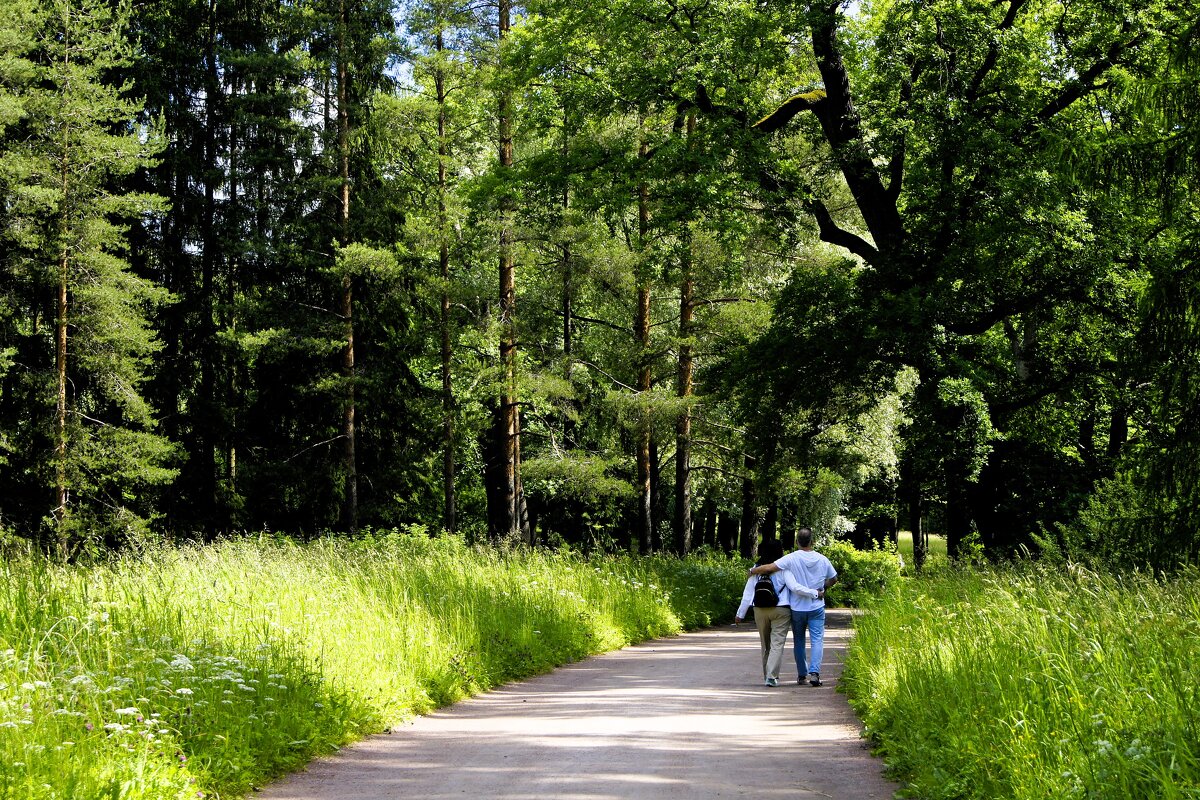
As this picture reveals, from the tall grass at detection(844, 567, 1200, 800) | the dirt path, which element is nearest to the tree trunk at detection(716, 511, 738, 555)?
the dirt path

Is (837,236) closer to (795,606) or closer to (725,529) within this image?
(795,606)

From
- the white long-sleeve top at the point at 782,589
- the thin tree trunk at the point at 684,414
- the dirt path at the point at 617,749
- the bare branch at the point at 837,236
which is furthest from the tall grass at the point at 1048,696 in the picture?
the thin tree trunk at the point at 684,414

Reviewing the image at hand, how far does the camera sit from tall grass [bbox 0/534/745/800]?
5805 millimetres

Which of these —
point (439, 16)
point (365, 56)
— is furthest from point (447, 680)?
point (365, 56)

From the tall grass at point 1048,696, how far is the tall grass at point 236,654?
403cm

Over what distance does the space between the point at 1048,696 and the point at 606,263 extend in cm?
2295

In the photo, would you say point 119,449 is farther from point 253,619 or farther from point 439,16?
point 253,619

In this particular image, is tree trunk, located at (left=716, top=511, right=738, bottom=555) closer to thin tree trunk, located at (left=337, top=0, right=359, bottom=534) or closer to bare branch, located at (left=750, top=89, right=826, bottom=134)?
thin tree trunk, located at (left=337, top=0, right=359, bottom=534)

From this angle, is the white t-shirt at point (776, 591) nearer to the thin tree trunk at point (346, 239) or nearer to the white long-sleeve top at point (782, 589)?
the white long-sleeve top at point (782, 589)

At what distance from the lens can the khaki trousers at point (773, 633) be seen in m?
12.6

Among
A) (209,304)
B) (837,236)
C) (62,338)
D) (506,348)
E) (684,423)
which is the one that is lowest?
(684,423)

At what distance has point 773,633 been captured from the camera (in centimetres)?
1276

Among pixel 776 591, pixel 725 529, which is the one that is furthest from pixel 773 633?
pixel 725 529

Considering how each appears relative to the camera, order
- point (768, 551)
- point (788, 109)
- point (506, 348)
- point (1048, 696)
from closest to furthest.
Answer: point (1048, 696) → point (768, 551) → point (788, 109) → point (506, 348)
